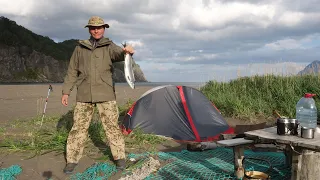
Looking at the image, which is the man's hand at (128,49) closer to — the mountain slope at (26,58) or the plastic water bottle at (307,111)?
the plastic water bottle at (307,111)

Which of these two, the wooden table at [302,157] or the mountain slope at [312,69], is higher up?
the mountain slope at [312,69]

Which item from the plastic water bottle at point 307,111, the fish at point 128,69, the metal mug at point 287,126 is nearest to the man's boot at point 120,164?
the fish at point 128,69

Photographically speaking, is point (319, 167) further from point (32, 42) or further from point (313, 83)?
point (32, 42)

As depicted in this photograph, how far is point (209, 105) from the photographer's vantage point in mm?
8289

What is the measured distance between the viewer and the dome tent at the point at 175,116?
7523mm

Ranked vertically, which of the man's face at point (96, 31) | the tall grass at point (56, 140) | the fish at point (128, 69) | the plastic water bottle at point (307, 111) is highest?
the man's face at point (96, 31)

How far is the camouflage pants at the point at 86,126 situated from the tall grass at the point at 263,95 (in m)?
6.28

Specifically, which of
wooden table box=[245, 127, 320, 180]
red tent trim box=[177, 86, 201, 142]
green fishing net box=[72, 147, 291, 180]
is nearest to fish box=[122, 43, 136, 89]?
green fishing net box=[72, 147, 291, 180]

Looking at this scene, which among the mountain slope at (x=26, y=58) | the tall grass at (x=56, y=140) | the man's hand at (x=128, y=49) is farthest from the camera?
the mountain slope at (x=26, y=58)

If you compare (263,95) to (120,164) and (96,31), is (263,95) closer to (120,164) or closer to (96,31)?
(120,164)

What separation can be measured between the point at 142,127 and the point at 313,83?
722cm

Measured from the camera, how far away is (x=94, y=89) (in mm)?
4914

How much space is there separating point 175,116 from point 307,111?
3.94 m

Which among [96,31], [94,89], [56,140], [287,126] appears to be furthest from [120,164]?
[287,126]
